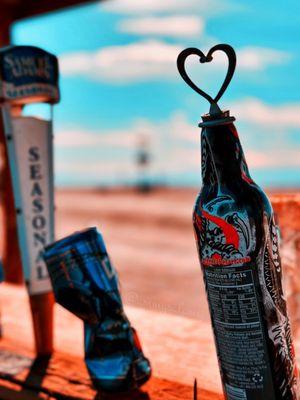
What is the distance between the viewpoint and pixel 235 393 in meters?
1.08

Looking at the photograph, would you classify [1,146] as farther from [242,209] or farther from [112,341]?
[242,209]

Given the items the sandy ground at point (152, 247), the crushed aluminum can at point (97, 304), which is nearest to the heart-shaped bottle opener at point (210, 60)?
the crushed aluminum can at point (97, 304)

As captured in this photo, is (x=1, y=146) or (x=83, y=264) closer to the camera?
(x=83, y=264)

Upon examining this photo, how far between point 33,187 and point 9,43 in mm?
1526

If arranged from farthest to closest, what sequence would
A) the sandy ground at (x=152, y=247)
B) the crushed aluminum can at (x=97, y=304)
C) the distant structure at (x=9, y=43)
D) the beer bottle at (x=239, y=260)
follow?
the sandy ground at (x=152, y=247) → the distant structure at (x=9, y=43) → the crushed aluminum can at (x=97, y=304) → the beer bottle at (x=239, y=260)

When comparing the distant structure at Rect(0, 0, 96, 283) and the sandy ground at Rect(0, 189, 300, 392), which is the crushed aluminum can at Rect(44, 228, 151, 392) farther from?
the distant structure at Rect(0, 0, 96, 283)

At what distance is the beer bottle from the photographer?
102 cm

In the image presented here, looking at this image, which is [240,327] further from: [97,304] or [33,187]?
[33,187]

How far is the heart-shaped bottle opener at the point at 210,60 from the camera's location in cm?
103

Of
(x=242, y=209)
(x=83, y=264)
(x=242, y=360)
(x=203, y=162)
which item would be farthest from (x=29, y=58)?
(x=242, y=360)

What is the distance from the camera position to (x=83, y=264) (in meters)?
1.30

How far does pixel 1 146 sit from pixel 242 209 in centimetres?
242

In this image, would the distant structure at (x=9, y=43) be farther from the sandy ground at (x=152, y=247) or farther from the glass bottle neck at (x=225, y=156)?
the glass bottle neck at (x=225, y=156)

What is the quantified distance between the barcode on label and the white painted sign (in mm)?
697
